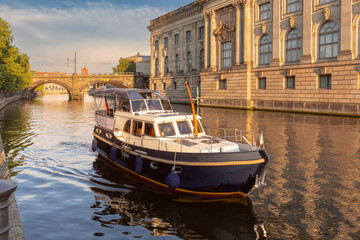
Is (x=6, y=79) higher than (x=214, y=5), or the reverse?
(x=214, y=5)

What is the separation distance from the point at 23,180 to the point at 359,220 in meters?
11.4

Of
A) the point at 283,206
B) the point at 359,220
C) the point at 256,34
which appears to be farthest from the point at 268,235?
the point at 256,34

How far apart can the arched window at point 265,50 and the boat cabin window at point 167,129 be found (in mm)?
34533

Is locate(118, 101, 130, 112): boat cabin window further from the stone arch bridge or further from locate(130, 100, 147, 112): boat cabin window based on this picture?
the stone arch bridge

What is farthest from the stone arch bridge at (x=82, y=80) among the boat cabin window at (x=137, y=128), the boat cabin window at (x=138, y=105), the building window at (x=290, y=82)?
the boat cabin window at (x=137, y=128)

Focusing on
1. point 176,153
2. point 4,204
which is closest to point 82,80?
point 176,153

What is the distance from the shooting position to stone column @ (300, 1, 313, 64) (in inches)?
1483

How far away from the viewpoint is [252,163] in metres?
9.95

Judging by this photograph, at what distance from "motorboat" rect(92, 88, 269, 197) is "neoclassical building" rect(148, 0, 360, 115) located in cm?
1150

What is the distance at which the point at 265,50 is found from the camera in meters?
44.6

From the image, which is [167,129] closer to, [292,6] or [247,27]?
[292,6]

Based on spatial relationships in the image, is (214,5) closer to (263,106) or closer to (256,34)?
(256,34)

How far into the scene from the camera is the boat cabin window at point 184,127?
1293cm

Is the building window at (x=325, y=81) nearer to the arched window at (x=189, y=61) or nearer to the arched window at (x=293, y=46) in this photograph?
the arched window at (x=293, y=46)
